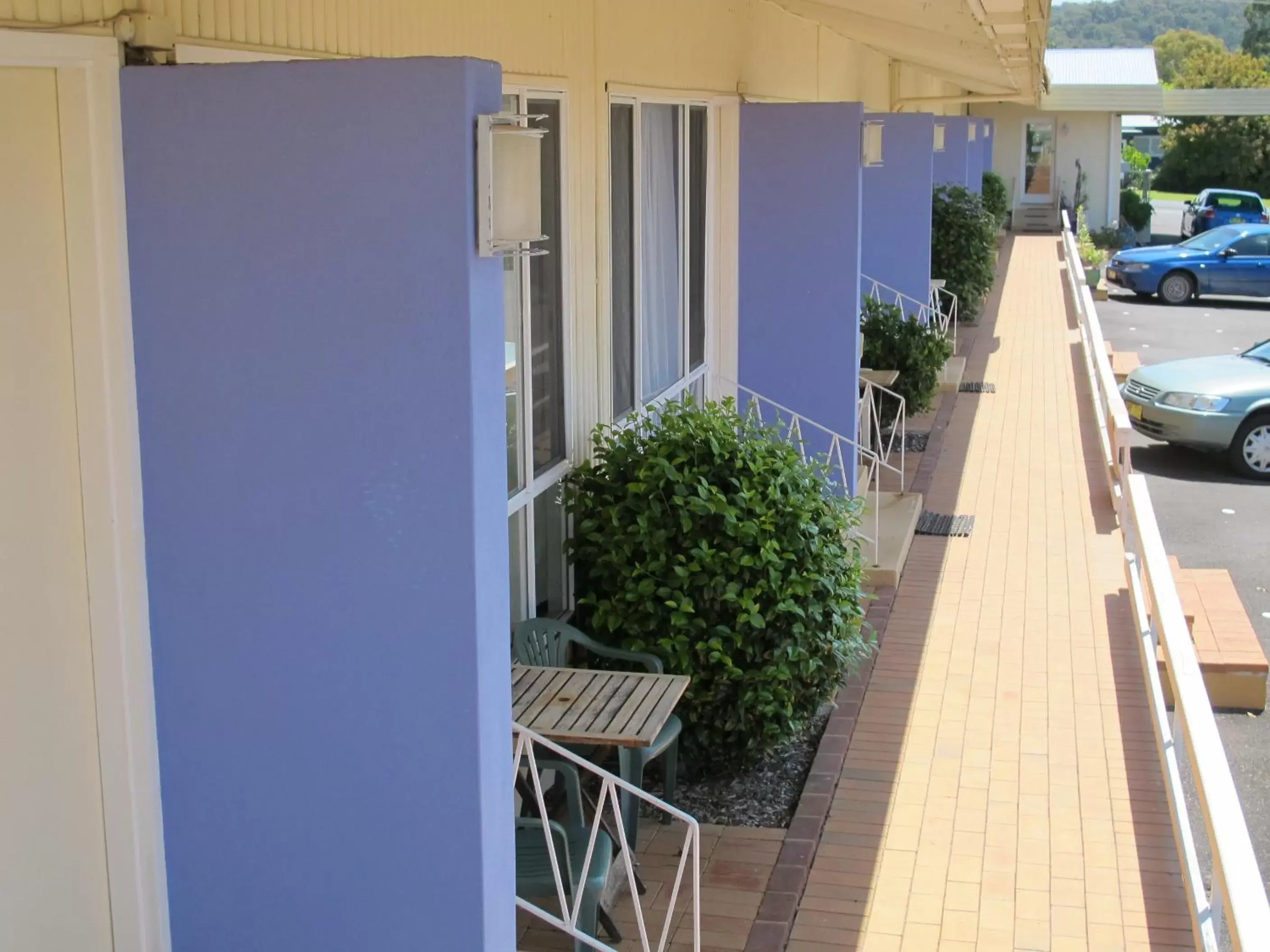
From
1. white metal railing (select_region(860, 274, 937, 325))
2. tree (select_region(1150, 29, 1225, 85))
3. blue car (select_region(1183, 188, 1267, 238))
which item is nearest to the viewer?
white metal railing (select_region(860, 274, 937, 325))

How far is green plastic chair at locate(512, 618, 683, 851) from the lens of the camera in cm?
486

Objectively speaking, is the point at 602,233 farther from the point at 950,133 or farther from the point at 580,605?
the point at 950,133

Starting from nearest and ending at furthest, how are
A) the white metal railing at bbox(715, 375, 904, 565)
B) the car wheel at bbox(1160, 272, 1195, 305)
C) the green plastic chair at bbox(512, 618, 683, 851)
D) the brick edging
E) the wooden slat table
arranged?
1. the wooden slat table
2. the brick edging
3. the green plastic chair at bbox(512, 618, 683, 851)
4. the white metal railing at bbox(715, 375, 904, 565)
5. the car wheel at bbox(1160, 272, 1195, 305)

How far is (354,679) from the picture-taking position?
310cm

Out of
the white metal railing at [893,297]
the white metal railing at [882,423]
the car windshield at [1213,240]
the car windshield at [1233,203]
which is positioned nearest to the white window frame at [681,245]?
the white metal railing at [882,423]

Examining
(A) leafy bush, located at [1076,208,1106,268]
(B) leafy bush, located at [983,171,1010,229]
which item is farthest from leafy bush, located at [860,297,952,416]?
(B) leafy bush, located at [983,171,1010,229]

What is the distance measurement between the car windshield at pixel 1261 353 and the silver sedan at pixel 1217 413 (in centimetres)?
28

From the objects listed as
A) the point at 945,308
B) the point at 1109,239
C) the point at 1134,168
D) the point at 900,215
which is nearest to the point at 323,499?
the point at 900,215

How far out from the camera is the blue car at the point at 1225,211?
3131cm

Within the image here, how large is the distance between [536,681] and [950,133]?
60.4 ft

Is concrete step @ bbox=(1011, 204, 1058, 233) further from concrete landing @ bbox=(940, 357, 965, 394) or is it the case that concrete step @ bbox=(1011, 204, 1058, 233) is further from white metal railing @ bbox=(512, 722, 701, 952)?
white metal railing @ bbox=(512, 722, 701, 952)

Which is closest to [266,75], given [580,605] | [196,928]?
[196,928]

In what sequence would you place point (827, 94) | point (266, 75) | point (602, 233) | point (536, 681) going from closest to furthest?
1. point (266, 75)
2. point (536, 681)
3. point (602, 233)
4. point (827, 94)

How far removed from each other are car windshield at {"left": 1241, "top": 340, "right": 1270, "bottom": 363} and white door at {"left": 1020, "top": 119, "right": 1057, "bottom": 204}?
858 inches
